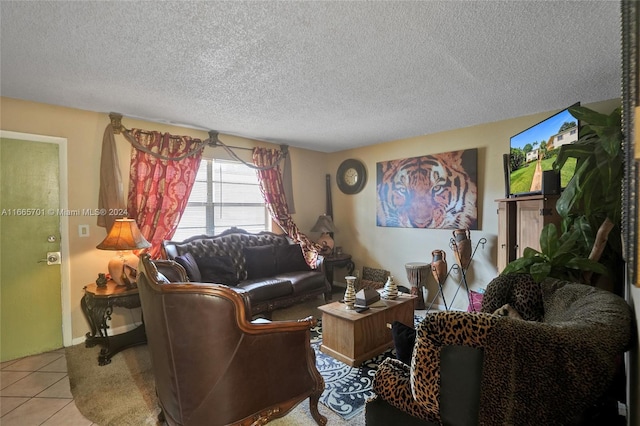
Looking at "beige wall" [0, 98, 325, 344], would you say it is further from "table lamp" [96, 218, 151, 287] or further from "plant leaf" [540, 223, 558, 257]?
"plant leaf" [540, 223, 558, 257]

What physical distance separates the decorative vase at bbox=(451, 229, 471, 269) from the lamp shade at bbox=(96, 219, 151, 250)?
11.2 ft

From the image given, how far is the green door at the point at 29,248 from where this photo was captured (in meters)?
2.73

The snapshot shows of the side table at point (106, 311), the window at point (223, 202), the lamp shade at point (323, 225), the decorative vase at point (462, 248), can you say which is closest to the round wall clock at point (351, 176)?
the lamp shade at point (323, 225)

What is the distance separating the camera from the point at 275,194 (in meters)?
4.54

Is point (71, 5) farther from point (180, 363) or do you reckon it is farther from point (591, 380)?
point (591, 380)

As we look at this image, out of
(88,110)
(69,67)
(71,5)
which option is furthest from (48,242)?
(71,5)

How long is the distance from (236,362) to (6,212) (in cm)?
287

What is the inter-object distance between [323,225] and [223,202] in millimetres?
1558

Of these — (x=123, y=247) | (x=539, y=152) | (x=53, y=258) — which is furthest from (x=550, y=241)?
(x=53, y=258)

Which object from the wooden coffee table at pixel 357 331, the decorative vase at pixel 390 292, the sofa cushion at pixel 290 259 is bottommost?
the wooden coffee table at pixel 357 331

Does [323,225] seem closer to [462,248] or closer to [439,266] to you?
[439,266]

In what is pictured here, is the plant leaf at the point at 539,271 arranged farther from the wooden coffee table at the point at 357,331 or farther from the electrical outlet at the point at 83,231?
the electrical outlet at the point at 83,231

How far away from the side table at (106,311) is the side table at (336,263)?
237 cm

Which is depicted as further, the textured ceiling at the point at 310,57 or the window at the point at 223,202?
the window at the point at 223,202
